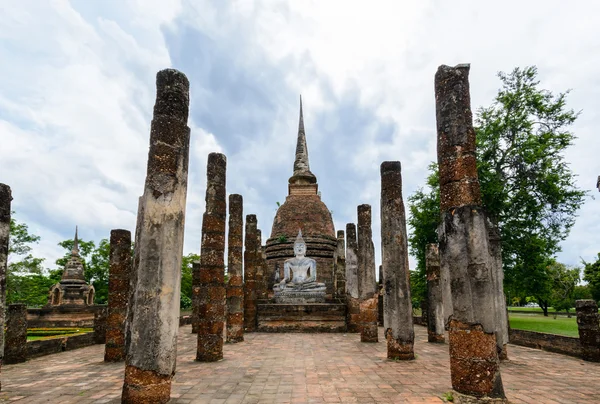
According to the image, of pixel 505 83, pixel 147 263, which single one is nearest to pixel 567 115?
pixel 505 83

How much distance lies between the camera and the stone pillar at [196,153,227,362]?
9.12 m

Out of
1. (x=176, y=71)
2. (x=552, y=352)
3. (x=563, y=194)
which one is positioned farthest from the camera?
(x=563, y=194)

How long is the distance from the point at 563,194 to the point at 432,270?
32.8 ft

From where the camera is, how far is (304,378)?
701 cm

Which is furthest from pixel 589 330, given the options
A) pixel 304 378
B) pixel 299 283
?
pixel 299 283

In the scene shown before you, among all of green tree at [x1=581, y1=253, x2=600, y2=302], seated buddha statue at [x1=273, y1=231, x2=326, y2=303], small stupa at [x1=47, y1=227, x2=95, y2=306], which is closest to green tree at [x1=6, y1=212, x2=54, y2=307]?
small stupa at [x1=47, y1=227, x2=95, y2=306]

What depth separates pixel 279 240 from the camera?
27812 mm

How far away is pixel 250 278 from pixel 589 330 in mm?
11334

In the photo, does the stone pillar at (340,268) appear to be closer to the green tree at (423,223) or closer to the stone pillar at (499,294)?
the green tree at (423,223)

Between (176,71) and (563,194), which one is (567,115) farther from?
(176,71)

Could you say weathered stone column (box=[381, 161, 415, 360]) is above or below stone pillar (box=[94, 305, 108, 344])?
above

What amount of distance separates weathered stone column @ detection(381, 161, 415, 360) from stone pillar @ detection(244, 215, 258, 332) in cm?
760

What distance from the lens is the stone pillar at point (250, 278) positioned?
1606 centimetres

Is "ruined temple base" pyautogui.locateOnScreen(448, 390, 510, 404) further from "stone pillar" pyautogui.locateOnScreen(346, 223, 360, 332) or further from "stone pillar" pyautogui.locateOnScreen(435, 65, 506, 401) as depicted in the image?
"stone pillar" pyautogui.locateOnScreen(346, 223, 360, 332)
